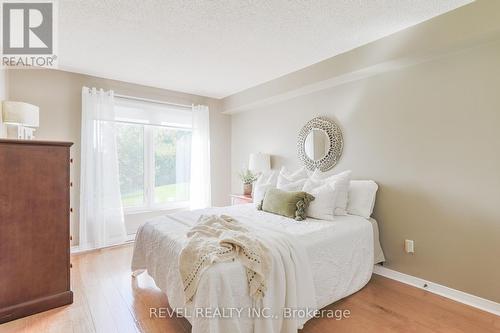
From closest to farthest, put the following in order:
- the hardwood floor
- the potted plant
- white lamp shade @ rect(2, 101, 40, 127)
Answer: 1. the hardwood floor
2. white lamp shade @ rect(2, 101, 40, 127)
3. the potted plant

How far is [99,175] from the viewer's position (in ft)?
11.8

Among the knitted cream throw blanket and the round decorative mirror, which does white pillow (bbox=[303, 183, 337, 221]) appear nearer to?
the round decorative mirror

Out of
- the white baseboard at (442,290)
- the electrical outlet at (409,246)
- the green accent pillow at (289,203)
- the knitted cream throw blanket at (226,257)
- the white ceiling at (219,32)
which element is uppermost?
the white ceiling at (219,32)

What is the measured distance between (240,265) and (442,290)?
208 cm

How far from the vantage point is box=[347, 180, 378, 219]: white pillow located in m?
2.74

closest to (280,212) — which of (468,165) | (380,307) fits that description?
(380,307)

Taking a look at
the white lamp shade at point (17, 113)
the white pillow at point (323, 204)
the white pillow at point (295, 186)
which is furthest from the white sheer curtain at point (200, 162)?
the white pillow at point (323, 204)

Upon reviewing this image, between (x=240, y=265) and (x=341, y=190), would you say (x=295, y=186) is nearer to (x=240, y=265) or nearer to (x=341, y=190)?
(x=341, y=190)

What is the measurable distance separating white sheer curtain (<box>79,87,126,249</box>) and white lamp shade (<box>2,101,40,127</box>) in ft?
3.04

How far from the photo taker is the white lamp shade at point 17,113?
2471 mm

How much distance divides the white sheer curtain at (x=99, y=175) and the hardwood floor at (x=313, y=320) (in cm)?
107

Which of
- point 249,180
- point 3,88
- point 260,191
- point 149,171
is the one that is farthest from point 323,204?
point 3,88

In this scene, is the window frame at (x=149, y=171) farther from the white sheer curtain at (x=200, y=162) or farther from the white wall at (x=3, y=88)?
the white wall at (x=3, y=88)

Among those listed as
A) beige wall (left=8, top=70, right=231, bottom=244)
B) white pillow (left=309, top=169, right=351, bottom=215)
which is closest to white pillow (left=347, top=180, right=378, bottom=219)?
white pillow (left=309, top=169, right=351, bottom=215)
